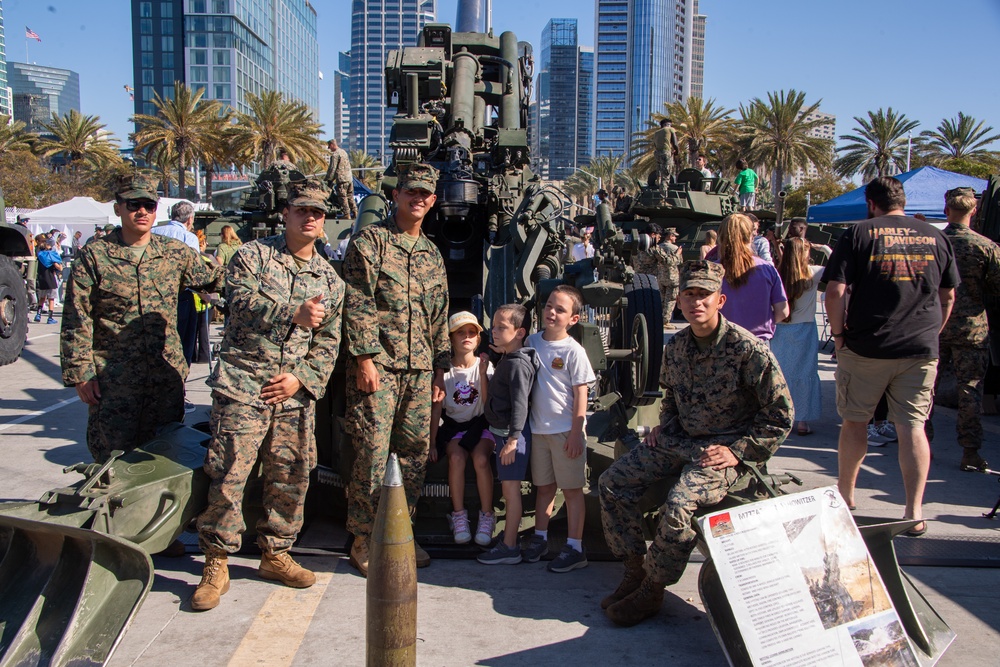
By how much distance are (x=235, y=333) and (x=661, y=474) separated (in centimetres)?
211

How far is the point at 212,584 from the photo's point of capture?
3998 millimetres

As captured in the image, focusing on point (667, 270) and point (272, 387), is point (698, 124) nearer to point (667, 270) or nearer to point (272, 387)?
point (667, 270)

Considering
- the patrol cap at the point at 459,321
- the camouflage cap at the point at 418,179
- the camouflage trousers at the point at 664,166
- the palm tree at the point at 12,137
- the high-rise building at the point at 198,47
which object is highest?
the high-rise building at the point at 198,47

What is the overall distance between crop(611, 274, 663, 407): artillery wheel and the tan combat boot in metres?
2.46

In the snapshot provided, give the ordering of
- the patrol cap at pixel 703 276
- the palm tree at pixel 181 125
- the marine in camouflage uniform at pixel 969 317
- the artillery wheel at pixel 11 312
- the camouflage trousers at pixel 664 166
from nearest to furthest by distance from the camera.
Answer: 1. the patrol cap at pixel 703 276
2. the marine in camouflage uniform at pixel 969 317
3. the artillery wheel at pixel 11 312
4. the camouflage trousers at pixel 664 166
5. the palm tree at pixel 181 125

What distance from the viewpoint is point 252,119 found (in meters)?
39.2

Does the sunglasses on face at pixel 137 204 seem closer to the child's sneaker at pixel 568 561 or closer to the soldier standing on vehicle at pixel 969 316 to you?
the child's sneaker at pixel 568 561

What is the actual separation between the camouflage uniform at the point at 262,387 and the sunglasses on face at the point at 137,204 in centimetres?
70

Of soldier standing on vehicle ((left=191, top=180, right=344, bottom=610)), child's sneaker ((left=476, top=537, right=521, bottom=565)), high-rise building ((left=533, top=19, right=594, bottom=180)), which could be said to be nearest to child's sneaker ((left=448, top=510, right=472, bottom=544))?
child's sneaker ((left=476, top=537, right=521, bottom=565))

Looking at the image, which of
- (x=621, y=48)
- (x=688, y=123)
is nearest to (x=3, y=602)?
(x=688, y=123)

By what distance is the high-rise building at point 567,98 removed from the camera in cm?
15375

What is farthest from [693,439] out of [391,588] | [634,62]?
[634,62]

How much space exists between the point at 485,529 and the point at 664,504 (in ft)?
3.97

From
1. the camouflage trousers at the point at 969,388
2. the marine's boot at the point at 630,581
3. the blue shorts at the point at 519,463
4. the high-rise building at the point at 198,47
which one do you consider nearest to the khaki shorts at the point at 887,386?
the camouflage trousers at the point at 969,388
